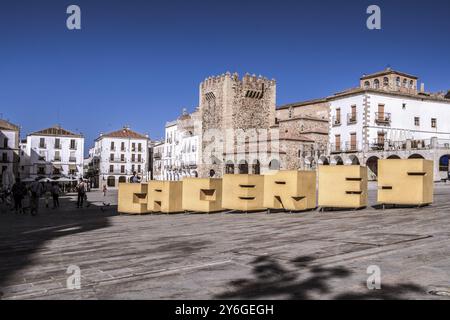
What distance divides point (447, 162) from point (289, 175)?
2586 cm

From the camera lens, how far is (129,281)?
193 inches

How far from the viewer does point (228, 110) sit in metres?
60.6

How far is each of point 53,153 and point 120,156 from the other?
12.5 meters

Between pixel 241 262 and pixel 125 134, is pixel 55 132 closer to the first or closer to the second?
pixel 125 134

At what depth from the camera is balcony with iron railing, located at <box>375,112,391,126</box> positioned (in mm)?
42219

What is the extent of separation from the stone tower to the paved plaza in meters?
49.7

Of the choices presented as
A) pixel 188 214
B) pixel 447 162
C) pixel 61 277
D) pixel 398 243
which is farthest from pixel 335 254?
pixel 447 162

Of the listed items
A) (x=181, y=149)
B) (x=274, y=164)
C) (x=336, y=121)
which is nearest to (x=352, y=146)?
(x=336, y=121)

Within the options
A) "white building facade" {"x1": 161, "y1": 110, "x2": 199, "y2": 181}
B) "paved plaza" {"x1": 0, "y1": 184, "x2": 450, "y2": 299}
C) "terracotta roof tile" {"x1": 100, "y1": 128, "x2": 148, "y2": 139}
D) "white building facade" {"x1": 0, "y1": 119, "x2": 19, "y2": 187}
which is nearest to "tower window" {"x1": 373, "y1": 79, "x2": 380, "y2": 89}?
"white building facade" {"x1": 161, "y1": 110, "x2": 199, "y2": 181}

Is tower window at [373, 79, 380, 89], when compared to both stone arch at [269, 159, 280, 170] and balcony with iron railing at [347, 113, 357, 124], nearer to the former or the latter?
balcony with iron railing at [347, 113, 357, 124]

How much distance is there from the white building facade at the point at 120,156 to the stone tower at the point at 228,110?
71.0 ft

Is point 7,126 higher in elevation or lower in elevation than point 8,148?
higher

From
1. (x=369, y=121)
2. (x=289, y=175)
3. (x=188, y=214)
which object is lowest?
(x=188, y=214)

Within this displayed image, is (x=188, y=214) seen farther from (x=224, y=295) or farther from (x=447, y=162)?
(x=447, y=162)
